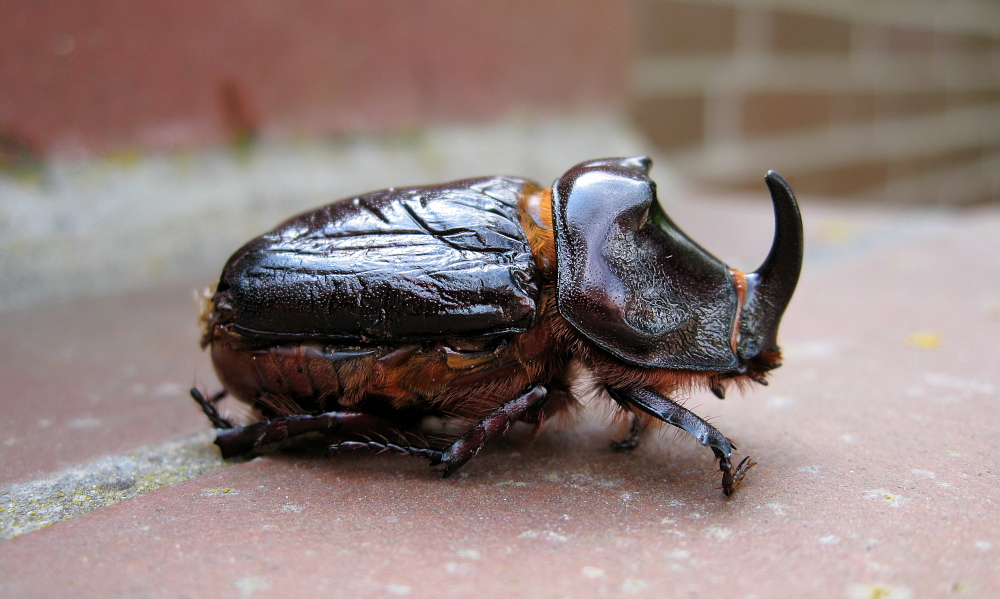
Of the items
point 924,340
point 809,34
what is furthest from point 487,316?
point 809,34

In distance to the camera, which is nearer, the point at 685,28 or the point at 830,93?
the point at 685,28

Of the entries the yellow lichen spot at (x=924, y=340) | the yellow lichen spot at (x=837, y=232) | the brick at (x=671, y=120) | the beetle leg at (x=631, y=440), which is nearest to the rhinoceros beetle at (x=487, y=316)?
the beetle leg at (x=631, y=440)

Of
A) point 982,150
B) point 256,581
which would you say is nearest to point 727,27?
point 256,581

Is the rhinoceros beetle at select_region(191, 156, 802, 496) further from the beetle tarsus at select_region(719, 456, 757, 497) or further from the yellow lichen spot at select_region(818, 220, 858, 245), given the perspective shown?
the yellow lichen spot at select_region(818, 220, 858, 245)

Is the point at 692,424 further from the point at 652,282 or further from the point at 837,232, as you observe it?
the point at 837,232

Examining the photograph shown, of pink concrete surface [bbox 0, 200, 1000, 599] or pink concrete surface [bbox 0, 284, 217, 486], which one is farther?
pink concrete surface [bbox 0, 284, 217, 486]

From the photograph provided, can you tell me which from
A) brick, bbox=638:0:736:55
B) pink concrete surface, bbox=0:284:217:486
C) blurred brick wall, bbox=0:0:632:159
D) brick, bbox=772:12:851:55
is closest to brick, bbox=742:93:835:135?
brick, bbox=772:12:851:55
